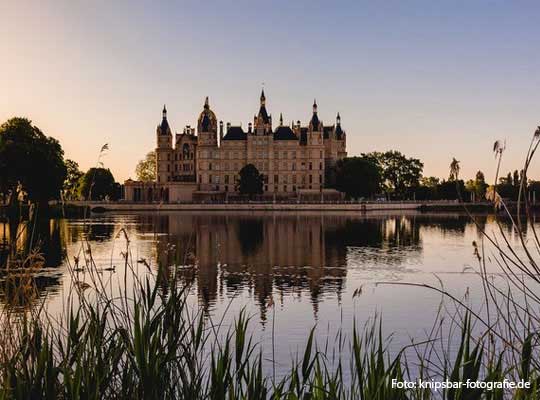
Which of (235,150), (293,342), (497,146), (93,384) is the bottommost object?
(293,342)

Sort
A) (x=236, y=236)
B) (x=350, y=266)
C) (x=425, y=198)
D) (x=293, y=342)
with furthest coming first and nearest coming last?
1. (x=425, y=198)
2. (x=236, y=236)
3. (x=350, y=266)
4. (x=293, y=342)

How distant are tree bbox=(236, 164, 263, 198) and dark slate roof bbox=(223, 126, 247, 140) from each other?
15.8 metres

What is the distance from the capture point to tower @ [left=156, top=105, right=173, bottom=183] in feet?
392

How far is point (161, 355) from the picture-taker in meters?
5.21

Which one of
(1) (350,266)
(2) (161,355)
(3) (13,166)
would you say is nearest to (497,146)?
(2) (161,355)

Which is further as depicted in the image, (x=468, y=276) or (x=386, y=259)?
(x=386, y=259)

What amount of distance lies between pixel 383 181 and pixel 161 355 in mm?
106152

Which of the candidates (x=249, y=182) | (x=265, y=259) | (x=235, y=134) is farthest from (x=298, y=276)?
(x=235, y=134)

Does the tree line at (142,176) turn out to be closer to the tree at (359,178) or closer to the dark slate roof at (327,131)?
the tree at (359,178)

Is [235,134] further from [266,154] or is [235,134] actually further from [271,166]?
[271,166]

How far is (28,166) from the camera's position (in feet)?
167

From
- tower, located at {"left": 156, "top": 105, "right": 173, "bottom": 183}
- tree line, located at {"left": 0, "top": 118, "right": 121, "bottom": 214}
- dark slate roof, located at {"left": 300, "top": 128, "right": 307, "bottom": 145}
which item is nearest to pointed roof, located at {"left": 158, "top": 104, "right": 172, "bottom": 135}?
tower, located at {"left": 156, "top": 105, "right": 173, "bottom": 183}

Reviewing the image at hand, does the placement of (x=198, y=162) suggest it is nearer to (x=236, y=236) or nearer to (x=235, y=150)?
(x=235, y=150)

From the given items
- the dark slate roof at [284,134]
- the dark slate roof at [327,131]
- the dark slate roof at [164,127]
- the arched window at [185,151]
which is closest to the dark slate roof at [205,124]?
the arched window at [185,151]
